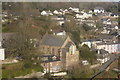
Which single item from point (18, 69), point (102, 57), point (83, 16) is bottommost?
point (18, 69)

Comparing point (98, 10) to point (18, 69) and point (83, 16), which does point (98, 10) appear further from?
point (18, 69)

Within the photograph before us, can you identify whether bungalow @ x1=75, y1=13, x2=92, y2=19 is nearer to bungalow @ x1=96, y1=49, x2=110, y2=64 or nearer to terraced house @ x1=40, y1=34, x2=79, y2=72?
bungalow @ x1=96, y1=49, x2=110, y2=64

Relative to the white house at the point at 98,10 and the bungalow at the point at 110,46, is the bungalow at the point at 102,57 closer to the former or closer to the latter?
the bungalow at the point at 110,46

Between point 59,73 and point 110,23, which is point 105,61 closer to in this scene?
point 59,73

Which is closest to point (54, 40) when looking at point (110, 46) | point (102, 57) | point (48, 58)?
point (48, 58)

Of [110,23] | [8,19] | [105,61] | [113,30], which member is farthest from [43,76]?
[110,23]

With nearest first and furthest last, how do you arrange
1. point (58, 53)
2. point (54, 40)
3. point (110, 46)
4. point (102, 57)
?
point (58, 53) < point (54, 40) < point (102, 57) < point (110, 46)

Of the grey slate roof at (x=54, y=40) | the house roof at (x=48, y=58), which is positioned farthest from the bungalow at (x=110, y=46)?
the house roof at (x=48, y=58)

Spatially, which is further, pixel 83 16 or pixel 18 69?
pixel 83 16
